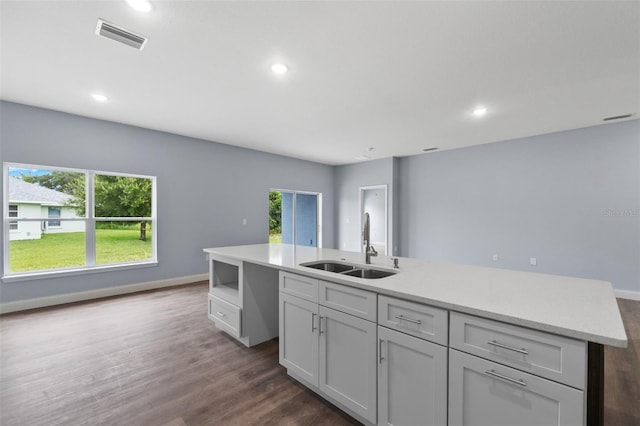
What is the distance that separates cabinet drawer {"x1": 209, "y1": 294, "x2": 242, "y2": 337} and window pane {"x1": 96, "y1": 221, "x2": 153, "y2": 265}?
2.48 m

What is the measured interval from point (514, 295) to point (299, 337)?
4.48ft

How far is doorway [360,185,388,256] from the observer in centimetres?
707

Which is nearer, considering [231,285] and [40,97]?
[231,285]

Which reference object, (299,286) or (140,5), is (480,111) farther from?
(140,5)

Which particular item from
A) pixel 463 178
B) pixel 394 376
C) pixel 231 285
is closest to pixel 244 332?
pixel 231 285

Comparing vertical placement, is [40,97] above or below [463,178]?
above

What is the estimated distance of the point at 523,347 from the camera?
1089 mm

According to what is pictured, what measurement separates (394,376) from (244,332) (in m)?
1.59

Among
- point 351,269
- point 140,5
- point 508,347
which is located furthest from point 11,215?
point 508,347

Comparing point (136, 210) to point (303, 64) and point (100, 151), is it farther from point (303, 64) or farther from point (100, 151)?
point (303, 64)

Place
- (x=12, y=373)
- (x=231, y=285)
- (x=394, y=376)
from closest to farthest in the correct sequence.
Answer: (x=394, y=376) < (x=12, y=373) < (x=231, y=285)

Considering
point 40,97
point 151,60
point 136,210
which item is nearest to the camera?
point 151,60

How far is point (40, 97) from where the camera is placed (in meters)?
3.38

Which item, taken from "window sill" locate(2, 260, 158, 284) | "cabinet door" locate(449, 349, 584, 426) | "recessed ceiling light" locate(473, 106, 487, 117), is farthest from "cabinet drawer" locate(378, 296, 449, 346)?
"window sill" locate(2, 260, 158, 284)
